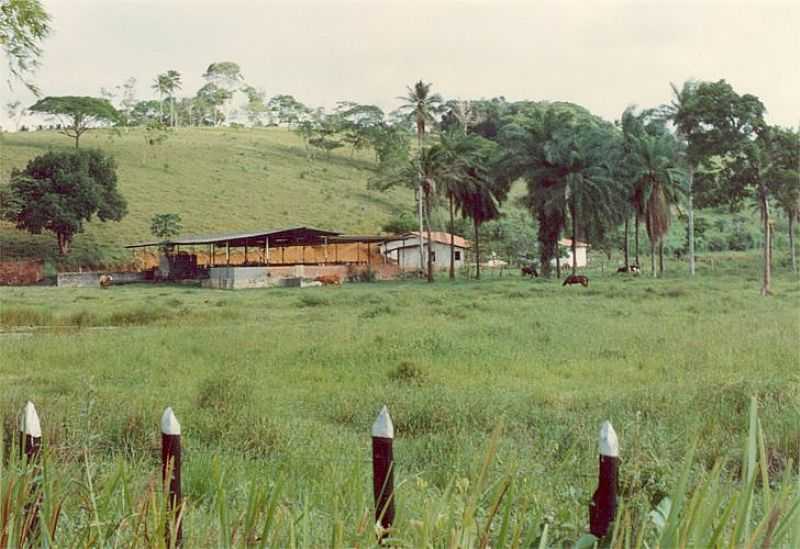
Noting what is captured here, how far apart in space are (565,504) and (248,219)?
258 cm

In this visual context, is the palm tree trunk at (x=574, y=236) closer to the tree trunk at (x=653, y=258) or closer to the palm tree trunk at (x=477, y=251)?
the tree trunk at (x=653, y=258)

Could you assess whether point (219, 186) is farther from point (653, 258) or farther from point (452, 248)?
point (653, 258)

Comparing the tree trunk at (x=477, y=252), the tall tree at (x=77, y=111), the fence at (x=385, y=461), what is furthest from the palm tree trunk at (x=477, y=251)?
the fence at (x=385, y=461)

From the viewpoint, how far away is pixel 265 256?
4246 mm

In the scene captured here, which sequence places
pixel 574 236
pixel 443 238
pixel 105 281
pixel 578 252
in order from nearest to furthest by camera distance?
1. pixel 105 281
2. pixel 443 238
3. pixel 574 236
4. pixel 578 252

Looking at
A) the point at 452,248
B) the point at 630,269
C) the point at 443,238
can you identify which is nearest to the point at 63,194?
the point at 443,238

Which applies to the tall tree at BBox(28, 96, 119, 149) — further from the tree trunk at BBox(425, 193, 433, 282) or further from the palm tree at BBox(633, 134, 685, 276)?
the palm tree at BBox(633, 134, 685, 276)

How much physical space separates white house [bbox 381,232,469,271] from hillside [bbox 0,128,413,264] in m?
0.14

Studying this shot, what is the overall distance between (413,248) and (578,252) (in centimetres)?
176

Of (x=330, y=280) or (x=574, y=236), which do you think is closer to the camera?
(x=330, y=280)

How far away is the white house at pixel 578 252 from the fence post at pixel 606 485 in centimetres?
339

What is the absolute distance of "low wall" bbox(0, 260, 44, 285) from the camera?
4129 mm

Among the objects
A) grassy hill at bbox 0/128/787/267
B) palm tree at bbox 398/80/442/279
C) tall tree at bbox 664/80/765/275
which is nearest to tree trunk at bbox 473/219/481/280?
grassy hill at bbox 0/128/787/267

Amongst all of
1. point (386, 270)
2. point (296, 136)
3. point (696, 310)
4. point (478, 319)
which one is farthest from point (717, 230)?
point (296, 136)
